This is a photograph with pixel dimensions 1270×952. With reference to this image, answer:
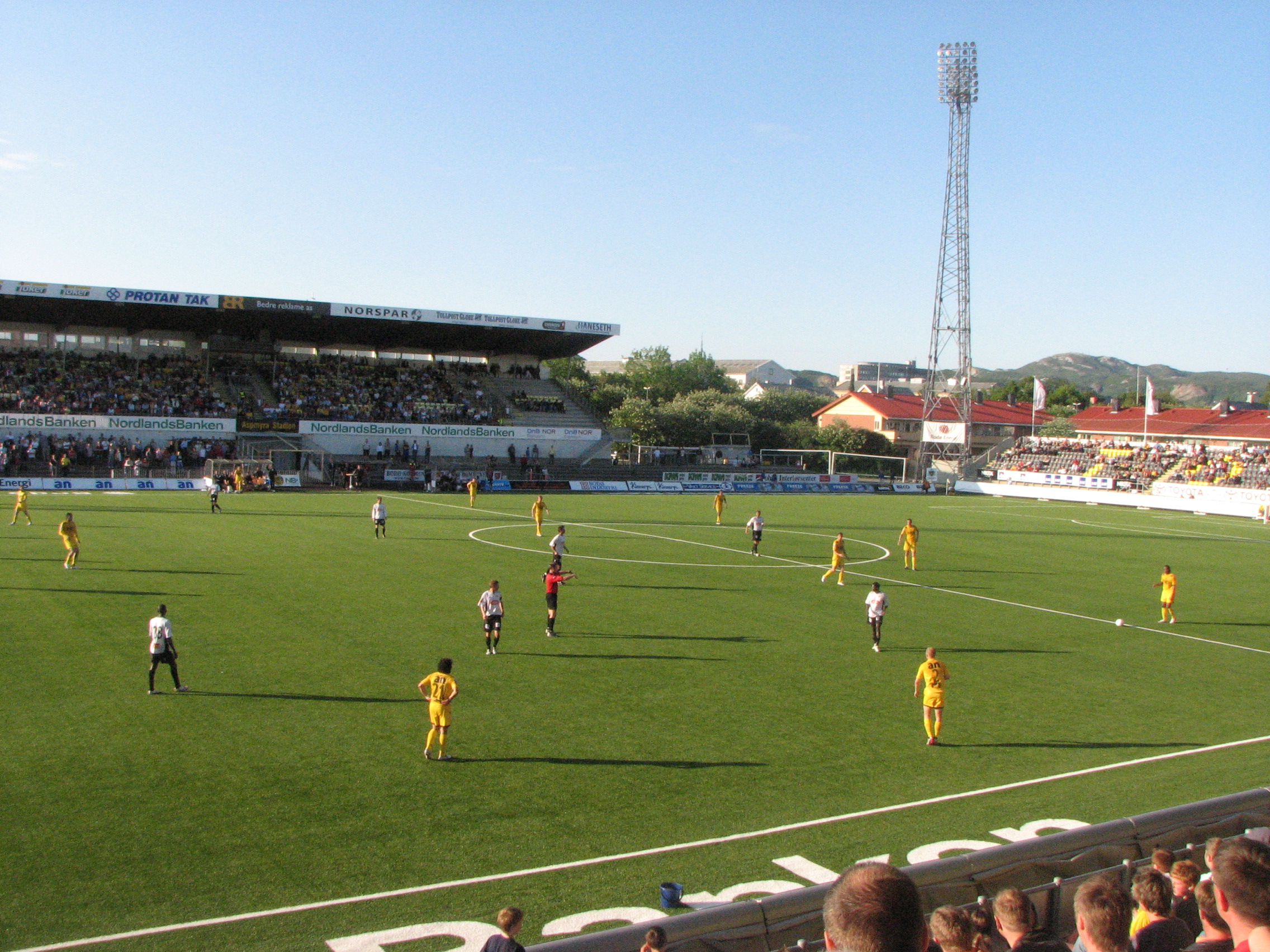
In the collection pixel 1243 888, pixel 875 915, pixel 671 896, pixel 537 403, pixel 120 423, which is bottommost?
pixel 671 896

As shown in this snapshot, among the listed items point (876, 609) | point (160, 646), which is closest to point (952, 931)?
point (160, 646)

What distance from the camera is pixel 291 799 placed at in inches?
443

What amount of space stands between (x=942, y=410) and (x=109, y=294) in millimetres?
82652

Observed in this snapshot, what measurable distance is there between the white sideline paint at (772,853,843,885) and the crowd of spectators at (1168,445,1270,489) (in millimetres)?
66965

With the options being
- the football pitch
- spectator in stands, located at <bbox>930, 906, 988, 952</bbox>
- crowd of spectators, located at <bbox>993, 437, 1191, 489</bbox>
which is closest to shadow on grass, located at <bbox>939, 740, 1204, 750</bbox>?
the football pitch

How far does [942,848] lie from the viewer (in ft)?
34.7

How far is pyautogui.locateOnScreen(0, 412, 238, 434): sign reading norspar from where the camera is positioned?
181 ft

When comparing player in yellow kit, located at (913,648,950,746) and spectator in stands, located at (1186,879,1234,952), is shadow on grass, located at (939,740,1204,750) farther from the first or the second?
spectator in stands, located at (1186,879,1234,952)

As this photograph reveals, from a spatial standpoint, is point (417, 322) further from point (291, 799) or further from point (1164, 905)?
point (1164, 905)

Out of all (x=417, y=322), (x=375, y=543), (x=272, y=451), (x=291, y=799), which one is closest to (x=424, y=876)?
(x=291, y=799)

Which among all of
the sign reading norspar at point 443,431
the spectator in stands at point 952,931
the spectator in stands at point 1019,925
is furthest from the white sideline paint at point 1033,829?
the sign reading norspar at point 443,431

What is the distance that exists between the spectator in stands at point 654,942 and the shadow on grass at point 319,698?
1068cm

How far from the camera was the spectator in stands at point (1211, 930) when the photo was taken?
496cm

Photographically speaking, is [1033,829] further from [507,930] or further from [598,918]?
[507,930]
